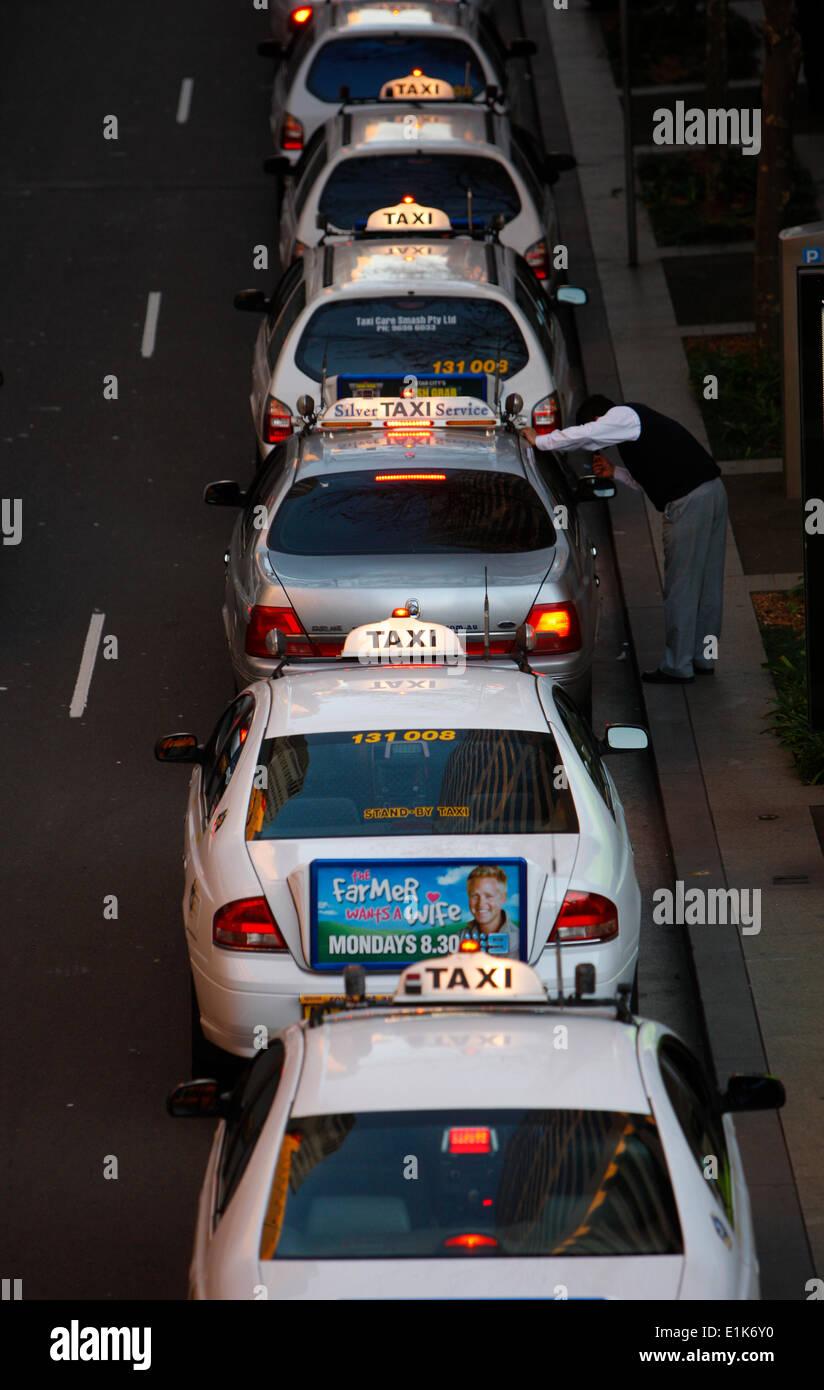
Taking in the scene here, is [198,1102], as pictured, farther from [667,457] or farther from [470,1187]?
[667,457]

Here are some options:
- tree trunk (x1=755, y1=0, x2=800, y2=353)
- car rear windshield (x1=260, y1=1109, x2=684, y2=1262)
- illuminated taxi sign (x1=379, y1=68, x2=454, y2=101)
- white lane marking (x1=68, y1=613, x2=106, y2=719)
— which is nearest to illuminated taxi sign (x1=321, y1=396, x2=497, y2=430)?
white lane marking (x1=68, y1=613, x2=106, y2=719)

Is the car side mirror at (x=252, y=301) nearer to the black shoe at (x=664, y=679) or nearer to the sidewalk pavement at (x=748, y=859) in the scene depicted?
the sidewalk pavement at (x=748, y=859)

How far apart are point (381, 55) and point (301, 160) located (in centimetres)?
219

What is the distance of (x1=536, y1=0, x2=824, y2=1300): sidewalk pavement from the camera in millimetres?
7910

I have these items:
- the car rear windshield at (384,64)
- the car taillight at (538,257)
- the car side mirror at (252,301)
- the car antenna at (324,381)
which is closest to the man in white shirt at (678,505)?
the car antenna at (324,381)

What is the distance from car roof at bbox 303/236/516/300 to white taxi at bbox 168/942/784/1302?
8.84 m

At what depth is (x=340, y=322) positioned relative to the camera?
1408cm

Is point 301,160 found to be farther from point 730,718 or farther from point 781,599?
point 730,718

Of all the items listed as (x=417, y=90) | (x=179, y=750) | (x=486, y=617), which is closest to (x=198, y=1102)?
(x=179, y=750)

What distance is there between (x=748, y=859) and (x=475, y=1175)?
543 centimetres

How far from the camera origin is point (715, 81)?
846 inches

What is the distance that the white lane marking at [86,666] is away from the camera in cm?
1276

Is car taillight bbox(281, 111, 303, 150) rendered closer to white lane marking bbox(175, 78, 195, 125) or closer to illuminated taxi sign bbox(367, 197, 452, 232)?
illuminated taxi sign bbox(367, 197, 452, 232)
